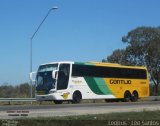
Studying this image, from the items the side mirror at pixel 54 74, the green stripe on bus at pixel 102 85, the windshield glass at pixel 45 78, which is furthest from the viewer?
the green stripe on bus at pixel 102 85

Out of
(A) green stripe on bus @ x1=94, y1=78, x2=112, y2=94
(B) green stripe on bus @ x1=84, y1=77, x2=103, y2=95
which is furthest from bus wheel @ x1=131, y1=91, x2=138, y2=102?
(B) green stripe on bus @ x1=84, y1=77, x2=103, y2=95

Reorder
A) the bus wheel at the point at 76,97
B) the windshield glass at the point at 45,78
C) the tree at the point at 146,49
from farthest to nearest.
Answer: the tree at the point at 146,49 < the bus wheel at the point at 76,97 < the windshield glass at the point at 45,78

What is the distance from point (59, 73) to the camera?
40938 millimetres

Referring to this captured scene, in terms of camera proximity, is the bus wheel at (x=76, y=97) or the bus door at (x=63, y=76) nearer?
the bus door at (x=63, y=76)

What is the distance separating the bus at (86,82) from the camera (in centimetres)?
4100

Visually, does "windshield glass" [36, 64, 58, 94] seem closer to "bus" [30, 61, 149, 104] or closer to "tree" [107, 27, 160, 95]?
"bus" [30, 61, 149, 104]

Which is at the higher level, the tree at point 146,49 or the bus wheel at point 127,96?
the tree at point 146,49

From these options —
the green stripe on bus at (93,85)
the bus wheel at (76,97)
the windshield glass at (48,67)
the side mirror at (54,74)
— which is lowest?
the bus wheel at (76,97)

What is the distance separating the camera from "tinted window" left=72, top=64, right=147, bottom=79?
42.6m

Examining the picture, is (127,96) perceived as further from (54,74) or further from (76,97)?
(54,74)

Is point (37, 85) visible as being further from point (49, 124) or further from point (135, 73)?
point (49, 124)

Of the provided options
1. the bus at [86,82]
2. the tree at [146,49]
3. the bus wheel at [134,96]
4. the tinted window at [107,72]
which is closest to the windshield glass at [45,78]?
the bus at [86,82]

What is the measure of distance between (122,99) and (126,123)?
32.4 metres

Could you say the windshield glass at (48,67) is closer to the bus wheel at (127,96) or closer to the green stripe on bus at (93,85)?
the green stripe on bus at (93,85)
